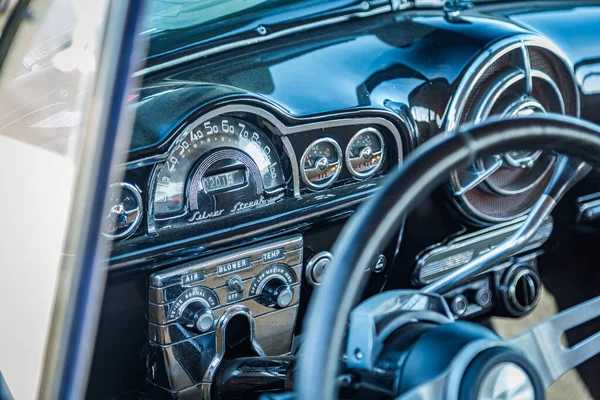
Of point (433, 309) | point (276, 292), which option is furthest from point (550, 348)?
point (276, 292)

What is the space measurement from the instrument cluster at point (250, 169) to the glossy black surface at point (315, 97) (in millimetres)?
15

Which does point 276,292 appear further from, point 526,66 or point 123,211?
point 526,66

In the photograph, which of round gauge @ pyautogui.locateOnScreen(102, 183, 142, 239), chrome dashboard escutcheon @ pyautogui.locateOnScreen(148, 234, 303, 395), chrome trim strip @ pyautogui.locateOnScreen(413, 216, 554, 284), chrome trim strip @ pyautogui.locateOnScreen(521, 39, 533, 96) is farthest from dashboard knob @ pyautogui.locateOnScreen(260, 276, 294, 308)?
chrome trim strip @ pyautogui.locateOnScreen(521, 39, 533, 96)

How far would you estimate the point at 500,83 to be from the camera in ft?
7.00

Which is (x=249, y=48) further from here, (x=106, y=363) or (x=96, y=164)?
(x=96, y=164)

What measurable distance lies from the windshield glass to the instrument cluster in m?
0.34

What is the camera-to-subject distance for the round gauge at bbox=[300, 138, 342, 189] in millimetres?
1885

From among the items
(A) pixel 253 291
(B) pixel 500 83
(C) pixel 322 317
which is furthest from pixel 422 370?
(B) pixel 500 83

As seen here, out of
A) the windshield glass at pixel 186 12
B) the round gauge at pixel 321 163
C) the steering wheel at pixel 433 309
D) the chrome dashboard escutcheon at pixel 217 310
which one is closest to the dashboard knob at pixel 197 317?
the chrome dashboard escutcheon at pixel 217 310

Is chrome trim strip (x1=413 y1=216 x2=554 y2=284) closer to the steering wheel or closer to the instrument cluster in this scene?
the instrument cluster

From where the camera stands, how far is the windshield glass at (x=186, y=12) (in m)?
1.94

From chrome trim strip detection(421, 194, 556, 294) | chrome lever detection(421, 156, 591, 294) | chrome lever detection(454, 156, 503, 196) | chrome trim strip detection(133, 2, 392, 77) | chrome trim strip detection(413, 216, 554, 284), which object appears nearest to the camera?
chrome lever detection(421, 156, 591, 294)

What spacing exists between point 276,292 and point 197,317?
0.21 meters

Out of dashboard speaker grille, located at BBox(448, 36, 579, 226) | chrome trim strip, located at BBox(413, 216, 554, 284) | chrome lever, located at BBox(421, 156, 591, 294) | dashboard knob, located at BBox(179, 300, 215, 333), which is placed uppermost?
dashboard speaker grille, located at BBox(448, 36, 579, 226)
